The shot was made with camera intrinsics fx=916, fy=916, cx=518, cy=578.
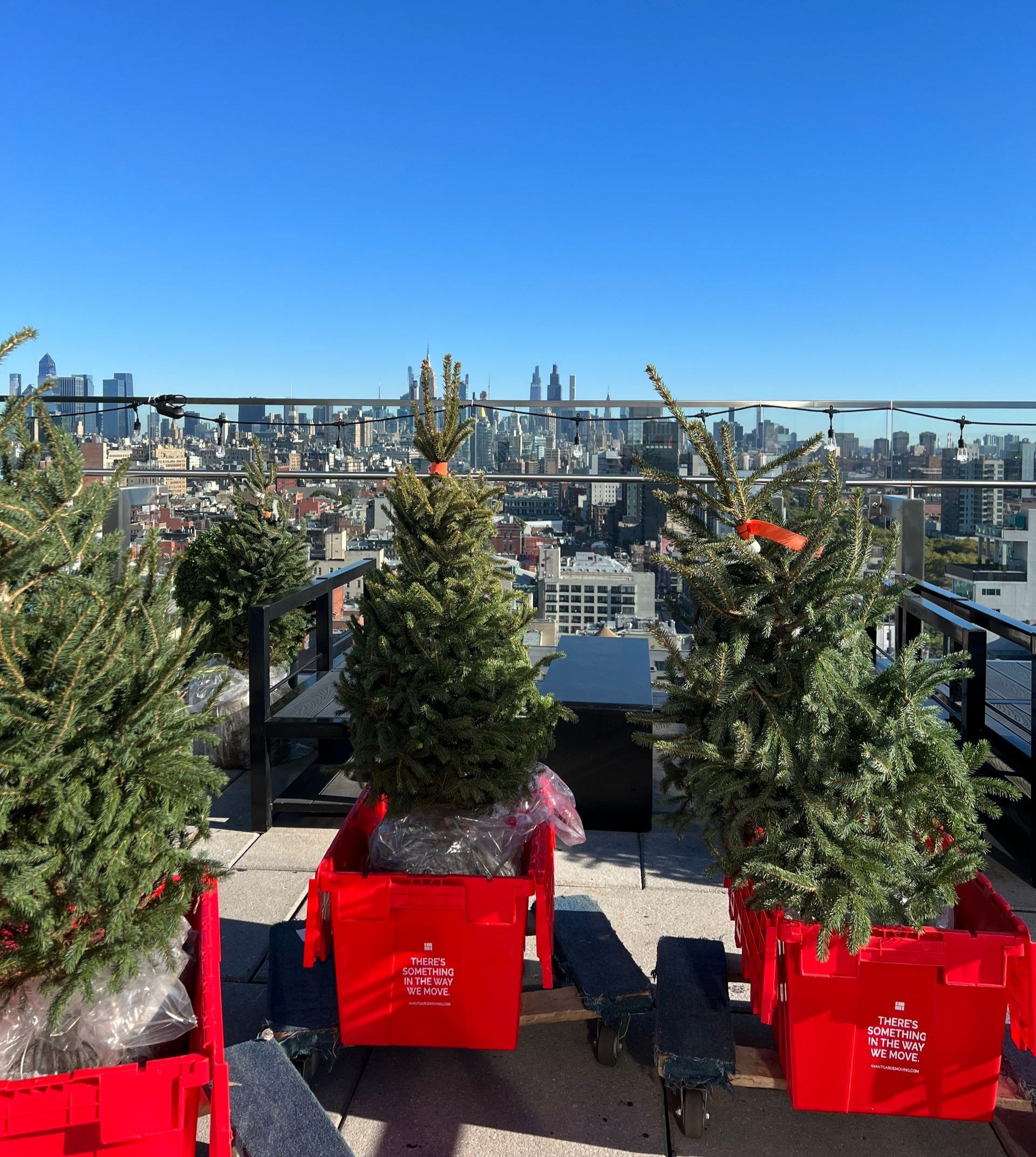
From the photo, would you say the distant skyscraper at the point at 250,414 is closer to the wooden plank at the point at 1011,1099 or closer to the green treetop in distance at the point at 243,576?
the green treetop in distance at the point at 243,576

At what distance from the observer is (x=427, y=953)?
2.56 meters

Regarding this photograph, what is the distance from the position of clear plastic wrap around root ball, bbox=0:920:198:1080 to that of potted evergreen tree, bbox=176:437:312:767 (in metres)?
3.20

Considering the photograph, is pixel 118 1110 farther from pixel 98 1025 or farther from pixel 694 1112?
pixel 694 1112

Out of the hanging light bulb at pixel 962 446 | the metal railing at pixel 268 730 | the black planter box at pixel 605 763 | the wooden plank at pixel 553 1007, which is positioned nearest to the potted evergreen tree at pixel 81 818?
the wooden plank at pixel 553 1007

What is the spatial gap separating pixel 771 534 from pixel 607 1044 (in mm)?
1554

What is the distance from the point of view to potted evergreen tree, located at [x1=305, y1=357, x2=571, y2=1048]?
255cm

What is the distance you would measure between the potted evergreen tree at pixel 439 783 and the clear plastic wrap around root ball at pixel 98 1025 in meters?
0.59

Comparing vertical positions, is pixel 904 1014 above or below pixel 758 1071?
above

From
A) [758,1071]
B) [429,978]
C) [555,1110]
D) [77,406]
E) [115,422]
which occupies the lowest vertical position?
[555,1110]

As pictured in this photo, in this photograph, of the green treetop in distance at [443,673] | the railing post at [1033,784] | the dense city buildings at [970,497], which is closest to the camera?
the green treetop in distance at [443,673]

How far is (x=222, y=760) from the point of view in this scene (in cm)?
522

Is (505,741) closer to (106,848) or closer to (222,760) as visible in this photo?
(106,848)

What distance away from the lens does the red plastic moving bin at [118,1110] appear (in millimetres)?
1676

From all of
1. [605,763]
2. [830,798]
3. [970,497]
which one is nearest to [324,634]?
[605,763]
